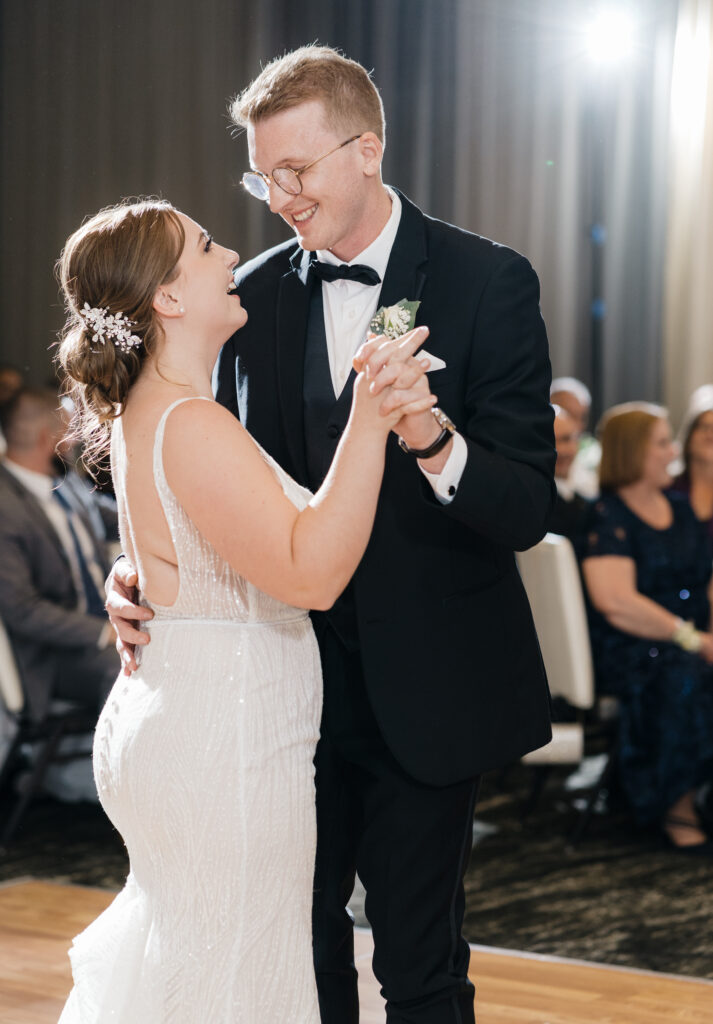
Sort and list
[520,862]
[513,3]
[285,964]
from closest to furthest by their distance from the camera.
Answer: [285,964]
[520,862]
[513,3]

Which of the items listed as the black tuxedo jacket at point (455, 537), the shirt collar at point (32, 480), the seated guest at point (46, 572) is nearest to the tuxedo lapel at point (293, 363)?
the black tuxedo jacket at point (455, 537)

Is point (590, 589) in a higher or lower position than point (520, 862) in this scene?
higher

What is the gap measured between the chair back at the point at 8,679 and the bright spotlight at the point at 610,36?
5682 mm

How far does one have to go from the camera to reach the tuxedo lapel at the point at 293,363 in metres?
2.04

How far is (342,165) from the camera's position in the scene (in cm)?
201

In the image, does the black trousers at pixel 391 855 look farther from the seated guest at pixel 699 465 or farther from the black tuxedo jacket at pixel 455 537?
the seated guest at pixel 699 465

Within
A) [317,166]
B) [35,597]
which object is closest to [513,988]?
[317,166]

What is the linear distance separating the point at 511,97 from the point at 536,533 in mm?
6474

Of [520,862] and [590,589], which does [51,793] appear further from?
[590,589]

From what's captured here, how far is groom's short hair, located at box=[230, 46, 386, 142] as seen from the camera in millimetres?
1997

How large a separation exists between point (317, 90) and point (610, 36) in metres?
6.99

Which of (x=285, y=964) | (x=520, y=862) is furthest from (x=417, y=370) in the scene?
(x=520, y=862)

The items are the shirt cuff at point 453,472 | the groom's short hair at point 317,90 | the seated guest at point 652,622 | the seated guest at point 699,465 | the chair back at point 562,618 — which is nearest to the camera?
the shirt cuff at point 453,472

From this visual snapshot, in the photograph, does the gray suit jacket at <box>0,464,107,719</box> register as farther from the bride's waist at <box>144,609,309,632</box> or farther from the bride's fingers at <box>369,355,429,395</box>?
the bride's fingers at <box>369,355,429,395</box>
